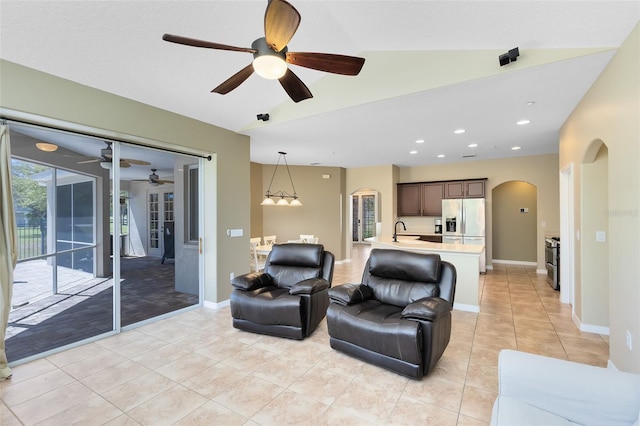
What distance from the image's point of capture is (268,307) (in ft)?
10.3

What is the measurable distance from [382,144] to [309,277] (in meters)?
3.17

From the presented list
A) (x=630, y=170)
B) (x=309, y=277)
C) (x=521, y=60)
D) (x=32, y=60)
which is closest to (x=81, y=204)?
(x=32, y=60)

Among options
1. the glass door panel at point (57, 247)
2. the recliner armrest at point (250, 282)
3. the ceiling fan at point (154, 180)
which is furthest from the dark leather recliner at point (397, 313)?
the ceiling fan at point (154, 180)

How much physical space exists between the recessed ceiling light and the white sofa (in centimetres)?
434

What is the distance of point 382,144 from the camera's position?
5.53 metres

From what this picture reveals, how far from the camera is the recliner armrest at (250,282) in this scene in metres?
3.41

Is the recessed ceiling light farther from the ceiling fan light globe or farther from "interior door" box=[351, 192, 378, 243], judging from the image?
"interior door" box=[351, 192, 378, 243]

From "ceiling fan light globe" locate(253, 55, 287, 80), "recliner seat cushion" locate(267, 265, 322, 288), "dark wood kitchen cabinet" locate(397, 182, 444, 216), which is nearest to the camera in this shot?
"ceiling fan light globe" locate(253, 55, 287, 80)

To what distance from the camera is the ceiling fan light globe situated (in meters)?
1.86

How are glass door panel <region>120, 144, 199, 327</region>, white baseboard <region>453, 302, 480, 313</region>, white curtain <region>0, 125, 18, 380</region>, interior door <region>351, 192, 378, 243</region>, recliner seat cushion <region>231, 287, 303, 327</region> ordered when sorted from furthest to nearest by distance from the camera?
Result: interior door <region>351, 192, 378, 243</region> → glass door panel <region>120, 144, 199, 327</region> → white baseboard <region>453, 302, 480, 313</region> → recliner seat cushion <region>231, 287, 303, 327</region> → white curtain <region>0, 125, 18, 380</region>

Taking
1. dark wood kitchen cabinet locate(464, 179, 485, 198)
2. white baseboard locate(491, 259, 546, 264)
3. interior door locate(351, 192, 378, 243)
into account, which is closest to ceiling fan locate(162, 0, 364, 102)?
dark wood kitchen cabinet locate(464, 179, 485, 198)

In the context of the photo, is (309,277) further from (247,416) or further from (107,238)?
(107,238)

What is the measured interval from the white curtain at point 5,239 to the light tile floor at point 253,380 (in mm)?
483

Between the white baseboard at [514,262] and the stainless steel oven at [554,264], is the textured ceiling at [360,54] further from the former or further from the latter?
the white baseboard at [514,262]
